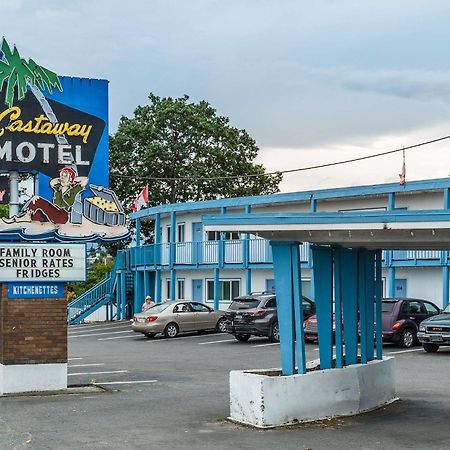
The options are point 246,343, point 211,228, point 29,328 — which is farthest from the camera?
point 246,343

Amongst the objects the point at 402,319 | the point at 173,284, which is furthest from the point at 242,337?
the point at 173,284

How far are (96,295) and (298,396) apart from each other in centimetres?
3725

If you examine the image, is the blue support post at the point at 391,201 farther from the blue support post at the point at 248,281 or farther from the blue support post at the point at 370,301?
the blue support post at the point at 370,301

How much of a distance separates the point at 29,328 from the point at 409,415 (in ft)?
22.8

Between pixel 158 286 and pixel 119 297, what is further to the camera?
pixel 119 297

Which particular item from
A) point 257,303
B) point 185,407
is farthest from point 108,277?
point 185,407

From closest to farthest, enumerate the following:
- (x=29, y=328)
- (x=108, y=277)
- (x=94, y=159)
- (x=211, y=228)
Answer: (x=211, y=228)
(x=29, y=328)
(x=94, y=159)
(x=108, y=277)

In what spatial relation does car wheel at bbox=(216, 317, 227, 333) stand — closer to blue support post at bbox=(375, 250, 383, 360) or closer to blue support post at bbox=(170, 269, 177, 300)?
blue support post at bbox=(170, 269, 177, 300)

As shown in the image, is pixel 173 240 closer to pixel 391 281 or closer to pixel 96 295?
pixel 96 295

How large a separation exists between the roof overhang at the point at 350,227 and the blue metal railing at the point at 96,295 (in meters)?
35.3

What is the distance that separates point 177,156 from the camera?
55781 mm

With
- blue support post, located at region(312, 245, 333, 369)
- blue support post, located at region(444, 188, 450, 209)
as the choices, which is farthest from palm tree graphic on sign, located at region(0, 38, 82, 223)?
blue support post, located at region(444, 188, 450, 209)

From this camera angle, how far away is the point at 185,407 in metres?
14.4

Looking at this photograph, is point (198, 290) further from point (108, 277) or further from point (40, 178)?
point (40, 178)
